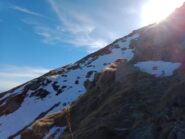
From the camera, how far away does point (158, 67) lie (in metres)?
49.2

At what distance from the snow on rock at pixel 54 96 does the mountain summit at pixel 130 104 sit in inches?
12.9

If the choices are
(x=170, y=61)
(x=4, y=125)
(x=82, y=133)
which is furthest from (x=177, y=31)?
(x=4, y=125)

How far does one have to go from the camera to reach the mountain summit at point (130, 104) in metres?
32.5

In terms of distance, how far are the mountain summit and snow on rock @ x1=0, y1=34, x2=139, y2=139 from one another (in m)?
0.33

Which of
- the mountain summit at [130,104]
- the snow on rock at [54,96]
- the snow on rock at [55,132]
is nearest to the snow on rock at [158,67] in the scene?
the mountain summit at [130,104]

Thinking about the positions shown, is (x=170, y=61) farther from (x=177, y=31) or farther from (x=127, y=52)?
(x=127, y=52)

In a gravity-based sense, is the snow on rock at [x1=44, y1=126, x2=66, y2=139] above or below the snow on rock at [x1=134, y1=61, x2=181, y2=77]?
below

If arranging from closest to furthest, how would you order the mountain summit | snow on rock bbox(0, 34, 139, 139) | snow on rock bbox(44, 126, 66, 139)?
the mountain summit
snow on rock bbox(44, 126, 66, 139)
snow on rock bbox(0, 34, 139, 139)

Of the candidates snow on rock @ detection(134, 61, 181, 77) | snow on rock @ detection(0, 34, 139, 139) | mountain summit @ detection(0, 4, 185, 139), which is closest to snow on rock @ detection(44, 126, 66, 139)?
mountain summit @ detection(0, 4, 185, 139)

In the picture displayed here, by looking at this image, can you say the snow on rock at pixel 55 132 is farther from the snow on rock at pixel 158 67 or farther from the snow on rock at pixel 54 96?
the snow on rock at pixel 54 96

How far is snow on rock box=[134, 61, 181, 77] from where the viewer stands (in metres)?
46.3

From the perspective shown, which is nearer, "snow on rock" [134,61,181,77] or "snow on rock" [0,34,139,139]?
"snow on rock" [134,61,181,77]

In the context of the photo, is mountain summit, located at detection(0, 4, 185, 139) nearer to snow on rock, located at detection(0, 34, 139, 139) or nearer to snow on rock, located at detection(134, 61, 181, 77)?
snow on rock, located at detection(134, 61, 181, 77)

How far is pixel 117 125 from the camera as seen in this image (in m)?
35.3
